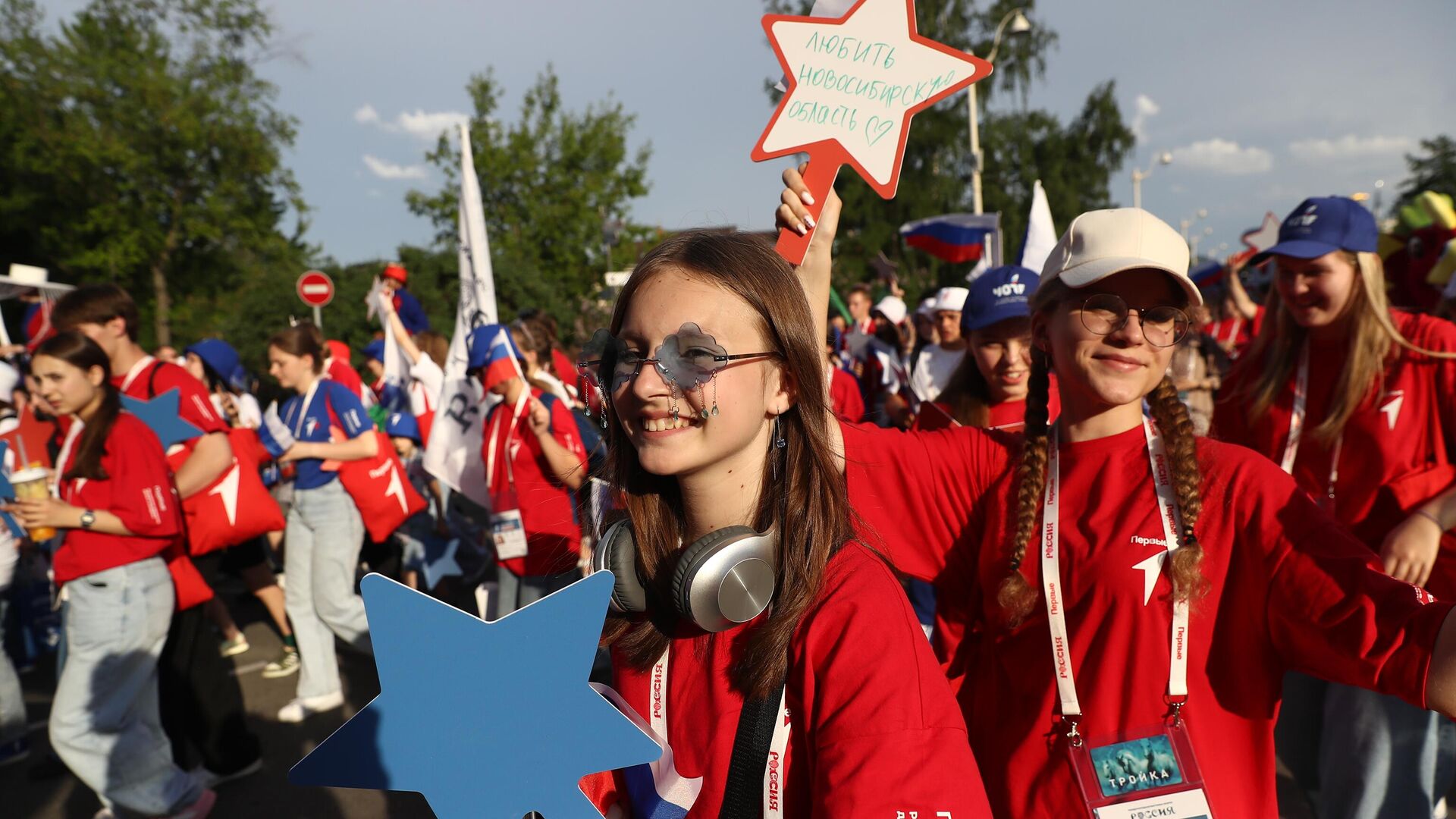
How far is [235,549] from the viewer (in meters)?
6.44

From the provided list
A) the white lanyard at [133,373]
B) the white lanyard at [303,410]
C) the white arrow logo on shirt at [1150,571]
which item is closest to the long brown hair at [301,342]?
the white lanyard at [303,410]

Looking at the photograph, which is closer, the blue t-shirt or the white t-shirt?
the blue t-shirt

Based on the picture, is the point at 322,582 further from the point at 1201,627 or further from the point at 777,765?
the point at 1201,627

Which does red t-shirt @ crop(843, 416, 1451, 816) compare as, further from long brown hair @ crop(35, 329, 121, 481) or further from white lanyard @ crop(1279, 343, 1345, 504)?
long brown hair @ crop(35, 329, 121, 481)

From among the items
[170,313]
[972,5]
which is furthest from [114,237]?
[972,5]

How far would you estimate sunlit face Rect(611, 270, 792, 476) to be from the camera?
4.91 ft

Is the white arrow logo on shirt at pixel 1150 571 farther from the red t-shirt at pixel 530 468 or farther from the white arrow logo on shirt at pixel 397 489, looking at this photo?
the white arrow logo on shirt at pixel 397 489

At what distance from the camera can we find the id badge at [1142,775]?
5.33 feet

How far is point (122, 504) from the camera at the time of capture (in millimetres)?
3705

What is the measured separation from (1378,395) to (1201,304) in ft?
4.89

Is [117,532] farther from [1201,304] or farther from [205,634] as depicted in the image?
[1201,304]

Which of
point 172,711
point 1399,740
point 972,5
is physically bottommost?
point 172,711

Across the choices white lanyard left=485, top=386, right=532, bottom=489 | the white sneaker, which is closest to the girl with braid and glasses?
white lanyard left=485, top=386, right=532, bottom=489

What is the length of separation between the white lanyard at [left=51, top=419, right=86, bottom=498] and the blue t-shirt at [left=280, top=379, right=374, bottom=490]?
1.58 m
